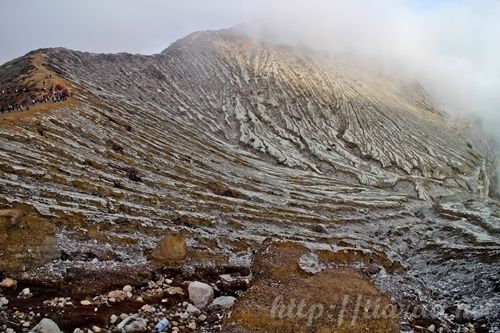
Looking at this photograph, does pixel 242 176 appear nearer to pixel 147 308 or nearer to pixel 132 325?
pixel 147 308

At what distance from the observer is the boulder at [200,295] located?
859 inches

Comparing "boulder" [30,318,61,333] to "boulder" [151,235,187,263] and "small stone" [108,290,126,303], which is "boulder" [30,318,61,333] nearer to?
"small stone" [108,290,126,303]

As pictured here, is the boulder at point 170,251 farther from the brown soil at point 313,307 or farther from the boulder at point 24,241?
the brown soil at point 313,307

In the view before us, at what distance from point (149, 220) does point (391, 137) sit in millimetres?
90806

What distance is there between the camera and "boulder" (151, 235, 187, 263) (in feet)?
90.5

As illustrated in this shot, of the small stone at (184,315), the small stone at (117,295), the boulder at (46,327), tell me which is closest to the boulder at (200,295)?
the small stone at (184,315)

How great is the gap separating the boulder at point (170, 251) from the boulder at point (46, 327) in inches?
418

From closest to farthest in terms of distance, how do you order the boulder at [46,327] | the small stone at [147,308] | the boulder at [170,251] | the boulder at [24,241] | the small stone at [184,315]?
the boulder at [46,327], the small stone at [184,315], the small stone at [147,308], the boulder at [24,241], the boulder at [170,251]

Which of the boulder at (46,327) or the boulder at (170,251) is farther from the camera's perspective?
the boulder at (170,251)

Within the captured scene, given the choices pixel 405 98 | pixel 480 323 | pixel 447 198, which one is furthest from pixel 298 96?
pixel 480 323

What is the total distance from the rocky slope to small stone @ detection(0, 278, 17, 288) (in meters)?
0.79

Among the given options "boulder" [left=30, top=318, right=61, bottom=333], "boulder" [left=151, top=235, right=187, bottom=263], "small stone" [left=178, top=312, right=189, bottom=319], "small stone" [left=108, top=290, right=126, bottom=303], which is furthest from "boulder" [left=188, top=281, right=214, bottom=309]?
"boulder" [left=30, top=318, right=61, bottom=333]

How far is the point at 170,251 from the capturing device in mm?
28016

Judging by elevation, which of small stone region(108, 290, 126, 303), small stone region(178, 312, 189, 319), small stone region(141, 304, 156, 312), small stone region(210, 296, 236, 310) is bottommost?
small stone region(210, 296, 236, 310)
